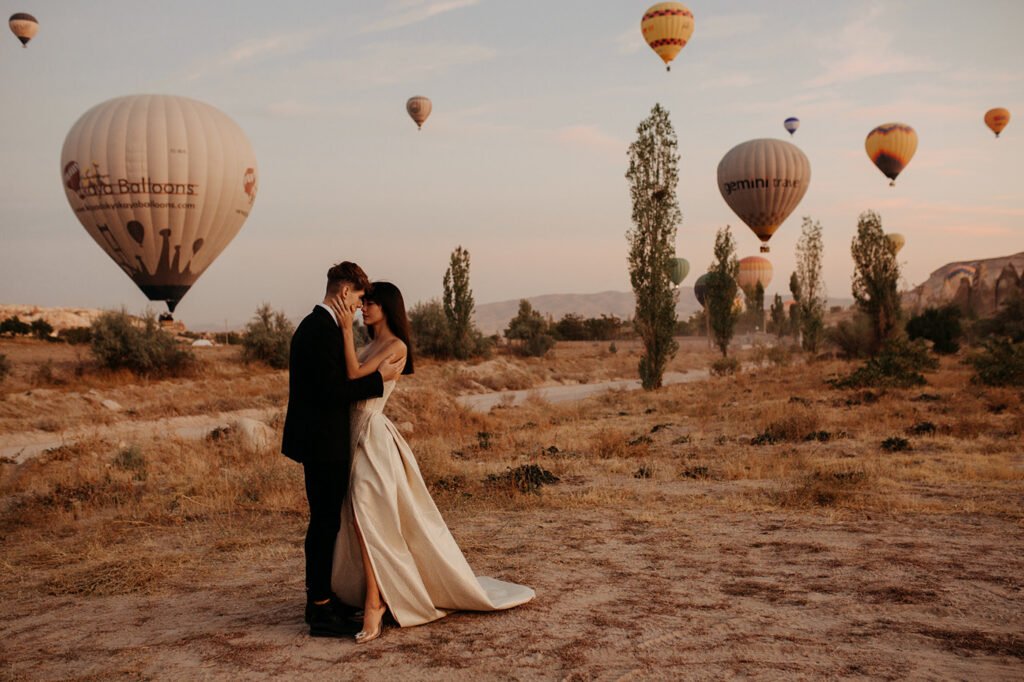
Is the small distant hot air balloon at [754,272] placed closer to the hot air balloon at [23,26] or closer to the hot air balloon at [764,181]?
the hot air balloon at [764,181]

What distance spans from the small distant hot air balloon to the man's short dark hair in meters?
88.2

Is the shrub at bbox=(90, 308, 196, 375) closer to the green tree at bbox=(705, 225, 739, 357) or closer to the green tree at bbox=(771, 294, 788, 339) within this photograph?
the green tree at bbox=(705, 225, 739, 357)

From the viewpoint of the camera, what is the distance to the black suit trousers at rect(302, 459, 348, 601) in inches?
179

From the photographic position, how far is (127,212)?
25.1 m

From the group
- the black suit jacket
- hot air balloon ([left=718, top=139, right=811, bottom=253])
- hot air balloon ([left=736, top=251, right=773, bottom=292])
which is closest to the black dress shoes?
the black suit jacket

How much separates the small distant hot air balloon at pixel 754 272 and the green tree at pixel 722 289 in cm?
4256

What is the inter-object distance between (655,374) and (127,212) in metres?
18.9

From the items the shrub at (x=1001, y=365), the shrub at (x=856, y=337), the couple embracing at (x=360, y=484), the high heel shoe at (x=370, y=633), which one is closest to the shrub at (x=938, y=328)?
the shrub at (x=856, y=337)

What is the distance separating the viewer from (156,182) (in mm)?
24922

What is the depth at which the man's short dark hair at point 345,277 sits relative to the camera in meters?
4.56

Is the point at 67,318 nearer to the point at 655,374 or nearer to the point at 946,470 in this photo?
the point at 655,374

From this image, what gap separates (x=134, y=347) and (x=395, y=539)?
1116 inches

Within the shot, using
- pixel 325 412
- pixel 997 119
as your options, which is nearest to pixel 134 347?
pixel 325 412

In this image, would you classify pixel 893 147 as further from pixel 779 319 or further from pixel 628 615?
pixel 628 615
